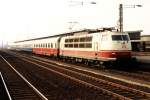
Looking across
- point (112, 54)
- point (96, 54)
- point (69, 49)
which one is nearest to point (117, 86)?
point (112, 54)

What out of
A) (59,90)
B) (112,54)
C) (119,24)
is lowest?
(59,90)

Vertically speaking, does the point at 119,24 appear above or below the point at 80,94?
above

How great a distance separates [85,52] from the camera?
2920 cm

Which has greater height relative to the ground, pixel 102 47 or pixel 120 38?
pixel 120 38

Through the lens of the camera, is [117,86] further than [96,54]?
No

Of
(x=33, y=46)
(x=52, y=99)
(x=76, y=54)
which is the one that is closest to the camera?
(x=52, y=99)

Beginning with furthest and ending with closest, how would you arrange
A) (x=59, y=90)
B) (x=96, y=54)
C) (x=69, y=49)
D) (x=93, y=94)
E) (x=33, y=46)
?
(x=33, y=46) → (x=69, y=49) → (x=96, y=54) → (x=59, y=90) → (x=93, y=94)

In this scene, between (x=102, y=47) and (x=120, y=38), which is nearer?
(x=120, y=38)

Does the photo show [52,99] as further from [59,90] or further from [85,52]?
[85,52]

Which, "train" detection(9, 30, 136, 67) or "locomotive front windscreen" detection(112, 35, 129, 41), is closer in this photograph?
"train" detection(9, 30, 136, 67)

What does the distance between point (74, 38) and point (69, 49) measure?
247 centimetres

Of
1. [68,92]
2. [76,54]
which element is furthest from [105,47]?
[68,92]

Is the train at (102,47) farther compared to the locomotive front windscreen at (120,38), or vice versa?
the locomotive front windscreen at (120,38)

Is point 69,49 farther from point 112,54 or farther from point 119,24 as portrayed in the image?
point 112,54
